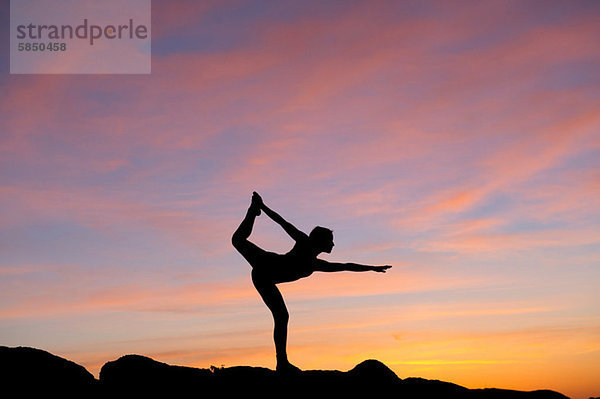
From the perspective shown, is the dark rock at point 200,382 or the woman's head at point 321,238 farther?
the woman's head at point 321,238

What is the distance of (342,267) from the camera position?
16.4 meters

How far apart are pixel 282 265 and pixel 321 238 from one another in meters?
1.23

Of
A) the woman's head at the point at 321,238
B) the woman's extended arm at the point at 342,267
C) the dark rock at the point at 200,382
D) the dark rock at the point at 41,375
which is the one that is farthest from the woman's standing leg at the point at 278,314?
the dark rock at the point at 41,375

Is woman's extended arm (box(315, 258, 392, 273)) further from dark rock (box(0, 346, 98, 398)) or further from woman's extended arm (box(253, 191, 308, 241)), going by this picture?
dark rock (box(0, 346, 98, 398))

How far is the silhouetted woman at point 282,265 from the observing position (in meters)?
16.4

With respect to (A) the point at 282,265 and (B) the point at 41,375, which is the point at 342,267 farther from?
(B) the point at 41,375

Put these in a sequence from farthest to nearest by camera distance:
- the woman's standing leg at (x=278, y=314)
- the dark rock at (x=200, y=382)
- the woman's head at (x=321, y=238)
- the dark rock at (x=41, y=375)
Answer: the woman's standing leg at (x=278, y=314) < the woman's head at (x=321, y=238) < the dark rock at (x=41, y=375) < the dark rock at (x=200, y=382)

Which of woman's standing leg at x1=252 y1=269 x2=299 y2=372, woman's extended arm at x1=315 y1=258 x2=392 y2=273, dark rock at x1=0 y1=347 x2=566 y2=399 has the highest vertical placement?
woman's extended arm at x1=315 y1=258 x2=392 y2=273

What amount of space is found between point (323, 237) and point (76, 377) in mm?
7403

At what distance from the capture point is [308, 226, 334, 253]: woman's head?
645 inches

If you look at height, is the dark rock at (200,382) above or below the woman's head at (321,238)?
below

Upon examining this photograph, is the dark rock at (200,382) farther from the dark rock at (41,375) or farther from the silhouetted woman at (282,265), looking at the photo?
the silhouetted woman at (282,265)

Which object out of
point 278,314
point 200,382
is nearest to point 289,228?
point 278,314

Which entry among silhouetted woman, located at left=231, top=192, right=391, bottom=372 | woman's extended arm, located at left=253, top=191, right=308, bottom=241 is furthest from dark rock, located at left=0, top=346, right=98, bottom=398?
woman's extended arm, located at left=253, top=191, right=308, bottom=241
